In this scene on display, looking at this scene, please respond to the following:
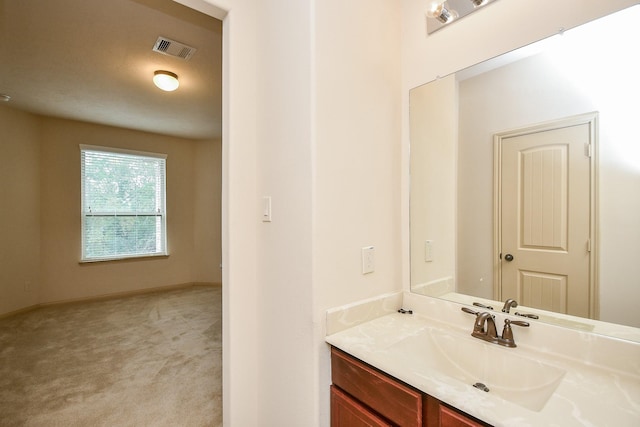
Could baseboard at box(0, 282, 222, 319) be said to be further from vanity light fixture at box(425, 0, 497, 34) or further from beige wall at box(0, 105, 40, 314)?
vanity light fixture at box(425, 0, 497, 34)

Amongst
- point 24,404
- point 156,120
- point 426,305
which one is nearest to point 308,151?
point 426,305

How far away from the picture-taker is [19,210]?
3781 millimetres

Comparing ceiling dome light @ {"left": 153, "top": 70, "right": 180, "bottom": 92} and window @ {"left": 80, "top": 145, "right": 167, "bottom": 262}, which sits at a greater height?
ceiling dome light @ {"left": 153, "top": 70, "right": 180, "bottom": 92}

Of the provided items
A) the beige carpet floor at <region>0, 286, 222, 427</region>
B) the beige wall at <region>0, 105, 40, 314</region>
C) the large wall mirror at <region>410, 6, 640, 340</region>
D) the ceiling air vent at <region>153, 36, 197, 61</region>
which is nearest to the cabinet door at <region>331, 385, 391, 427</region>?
the large wall mirror at <region>410, 6, 640, 340</region>

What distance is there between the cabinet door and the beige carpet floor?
3.56 ft

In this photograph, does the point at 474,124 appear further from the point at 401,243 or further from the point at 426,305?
the point at 426,305

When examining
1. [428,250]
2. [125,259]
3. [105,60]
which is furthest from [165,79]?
[125,259]

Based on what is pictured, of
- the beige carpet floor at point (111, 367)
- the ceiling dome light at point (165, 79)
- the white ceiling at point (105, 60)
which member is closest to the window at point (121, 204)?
the white ceiling at point (105, 60)

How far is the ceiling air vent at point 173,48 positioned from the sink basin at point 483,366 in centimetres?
272

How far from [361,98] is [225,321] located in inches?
52.0

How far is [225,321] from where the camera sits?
1.49 meters

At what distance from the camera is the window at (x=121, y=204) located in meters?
4.39

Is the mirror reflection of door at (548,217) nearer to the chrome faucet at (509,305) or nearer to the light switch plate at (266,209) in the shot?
the chrome faucet at (509,305)

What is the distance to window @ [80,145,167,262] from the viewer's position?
4.39 meters
